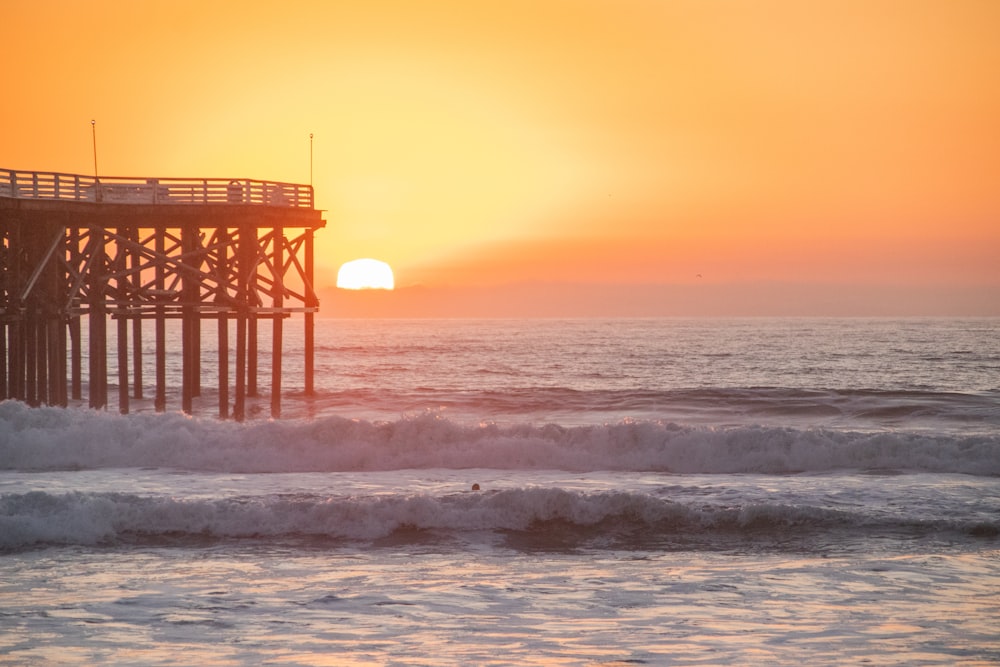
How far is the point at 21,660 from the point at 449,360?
213 feet

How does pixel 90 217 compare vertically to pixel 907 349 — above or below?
above

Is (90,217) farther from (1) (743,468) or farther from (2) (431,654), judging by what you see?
(2) (431,654)

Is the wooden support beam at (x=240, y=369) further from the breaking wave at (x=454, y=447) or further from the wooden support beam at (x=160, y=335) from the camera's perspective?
the breaking wave at (x=454, y=447)

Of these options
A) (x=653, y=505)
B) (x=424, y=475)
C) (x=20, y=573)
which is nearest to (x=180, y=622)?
(x=20, y=573)

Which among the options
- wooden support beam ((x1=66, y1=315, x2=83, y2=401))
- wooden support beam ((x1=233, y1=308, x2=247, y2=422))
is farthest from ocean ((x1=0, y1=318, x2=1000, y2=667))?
wooden support beam ((x1=66, y1=315, x2=83, y2=401))

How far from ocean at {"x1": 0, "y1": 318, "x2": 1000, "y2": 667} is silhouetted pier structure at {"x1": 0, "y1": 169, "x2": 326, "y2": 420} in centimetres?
427

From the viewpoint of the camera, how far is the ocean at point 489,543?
10477 mm

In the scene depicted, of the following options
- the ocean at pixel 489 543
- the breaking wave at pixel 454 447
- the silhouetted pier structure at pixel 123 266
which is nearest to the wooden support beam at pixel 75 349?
the silhouetted pier structure at pixel 123 266

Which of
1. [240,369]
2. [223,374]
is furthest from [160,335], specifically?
[240,369]

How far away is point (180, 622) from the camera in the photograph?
11.1m

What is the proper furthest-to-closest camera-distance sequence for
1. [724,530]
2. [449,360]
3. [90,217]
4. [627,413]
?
[449,360]
[627,413]
[90,217]
[724,530]

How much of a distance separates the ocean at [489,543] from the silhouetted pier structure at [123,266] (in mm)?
4273

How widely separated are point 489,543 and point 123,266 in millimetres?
18585

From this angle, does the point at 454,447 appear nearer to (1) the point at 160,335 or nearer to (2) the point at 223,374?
(2) the point at 223,374
